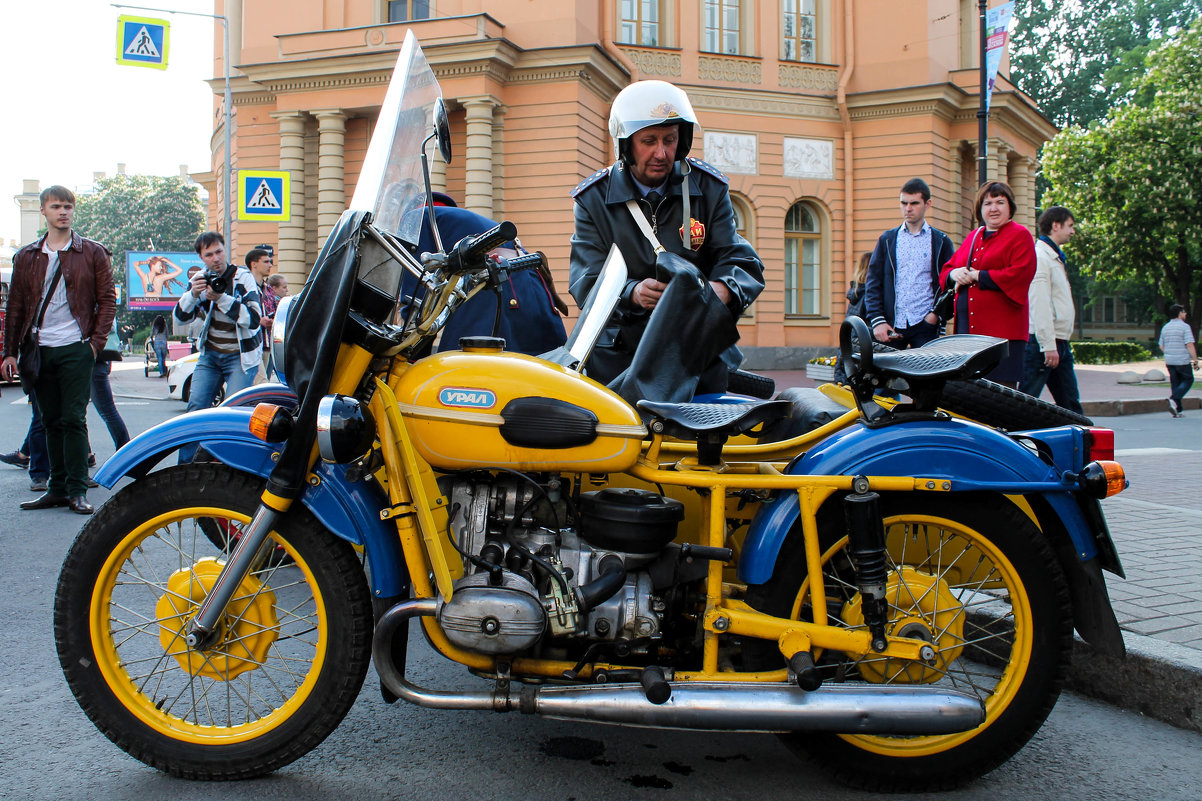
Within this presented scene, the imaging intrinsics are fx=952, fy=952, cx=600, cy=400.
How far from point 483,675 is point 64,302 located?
516cm

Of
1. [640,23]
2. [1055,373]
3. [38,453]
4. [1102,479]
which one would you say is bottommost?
[38,453]

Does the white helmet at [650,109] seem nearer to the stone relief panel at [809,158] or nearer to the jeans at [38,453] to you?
the jeans at [38,453]

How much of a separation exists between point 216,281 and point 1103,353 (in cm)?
3207

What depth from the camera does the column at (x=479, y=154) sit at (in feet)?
73.8

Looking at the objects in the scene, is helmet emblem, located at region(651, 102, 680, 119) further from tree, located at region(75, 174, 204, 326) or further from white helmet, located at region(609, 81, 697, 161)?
tree, located at region(75, 174, 204, 326)

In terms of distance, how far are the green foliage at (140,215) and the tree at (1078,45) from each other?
176ft

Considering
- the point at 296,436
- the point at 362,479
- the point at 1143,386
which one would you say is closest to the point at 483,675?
the point at 362,479

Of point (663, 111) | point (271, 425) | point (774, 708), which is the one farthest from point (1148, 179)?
point (271, 425)

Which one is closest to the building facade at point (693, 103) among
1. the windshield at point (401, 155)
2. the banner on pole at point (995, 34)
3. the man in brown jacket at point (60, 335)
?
the banner on pole at point (995, 34)

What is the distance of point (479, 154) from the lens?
22594 mm

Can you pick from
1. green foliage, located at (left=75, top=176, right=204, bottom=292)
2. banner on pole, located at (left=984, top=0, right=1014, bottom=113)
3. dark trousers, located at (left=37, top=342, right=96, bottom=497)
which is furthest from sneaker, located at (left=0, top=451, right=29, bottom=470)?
green foliage, located at (left=75, top=176, right=204, bottom=292)

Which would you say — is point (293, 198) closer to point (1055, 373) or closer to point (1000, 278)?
point (1055, 373)

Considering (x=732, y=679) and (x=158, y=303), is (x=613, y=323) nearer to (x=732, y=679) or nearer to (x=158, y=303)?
(x=732, y=679)

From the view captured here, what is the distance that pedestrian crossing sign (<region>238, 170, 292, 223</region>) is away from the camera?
1476cm
